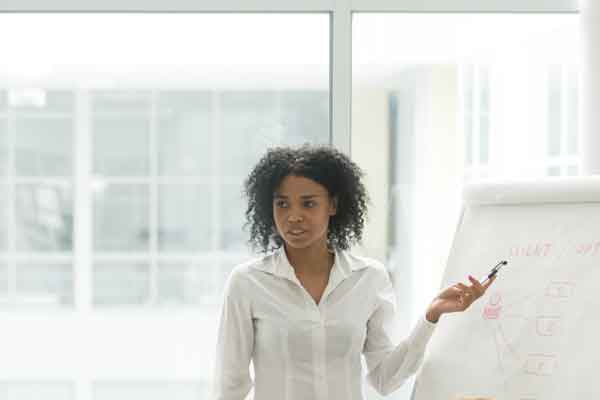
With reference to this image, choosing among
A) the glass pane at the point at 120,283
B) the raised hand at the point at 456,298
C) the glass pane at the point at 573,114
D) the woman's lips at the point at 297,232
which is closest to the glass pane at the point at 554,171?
the glass pane at the point at 573,114

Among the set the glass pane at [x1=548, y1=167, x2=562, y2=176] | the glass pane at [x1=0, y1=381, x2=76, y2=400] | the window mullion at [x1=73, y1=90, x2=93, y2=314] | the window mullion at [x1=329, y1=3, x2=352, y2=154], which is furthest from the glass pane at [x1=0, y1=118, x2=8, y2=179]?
the glass pane at [x1=548, y1=167, x2=562, y2=176]

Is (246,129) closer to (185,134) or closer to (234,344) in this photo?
(185,134)

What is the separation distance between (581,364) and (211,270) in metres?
2.50

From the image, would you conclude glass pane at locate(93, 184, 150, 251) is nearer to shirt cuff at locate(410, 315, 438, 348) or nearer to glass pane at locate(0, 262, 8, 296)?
glass pane at locate(0, 262, 8, 296)

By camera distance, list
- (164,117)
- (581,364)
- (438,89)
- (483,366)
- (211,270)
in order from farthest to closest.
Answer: (211,270) → (164,117) → (438,89) → (483,366) → (581,364)

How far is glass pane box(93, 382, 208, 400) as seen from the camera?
142 inches

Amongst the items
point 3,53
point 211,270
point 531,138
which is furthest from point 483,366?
point 211,270

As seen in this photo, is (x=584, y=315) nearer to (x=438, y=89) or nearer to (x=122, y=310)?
(x=438, y=89)

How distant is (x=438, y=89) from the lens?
281 cm

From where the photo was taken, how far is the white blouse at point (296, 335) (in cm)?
202

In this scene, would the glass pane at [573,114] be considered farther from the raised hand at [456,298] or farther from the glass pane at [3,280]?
the glass pane at [3,280]

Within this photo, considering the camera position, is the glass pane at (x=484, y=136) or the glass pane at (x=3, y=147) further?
the glass pane at (x=3, y=147)

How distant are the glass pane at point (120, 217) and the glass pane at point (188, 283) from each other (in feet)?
0.65

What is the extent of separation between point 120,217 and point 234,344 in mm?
2072
